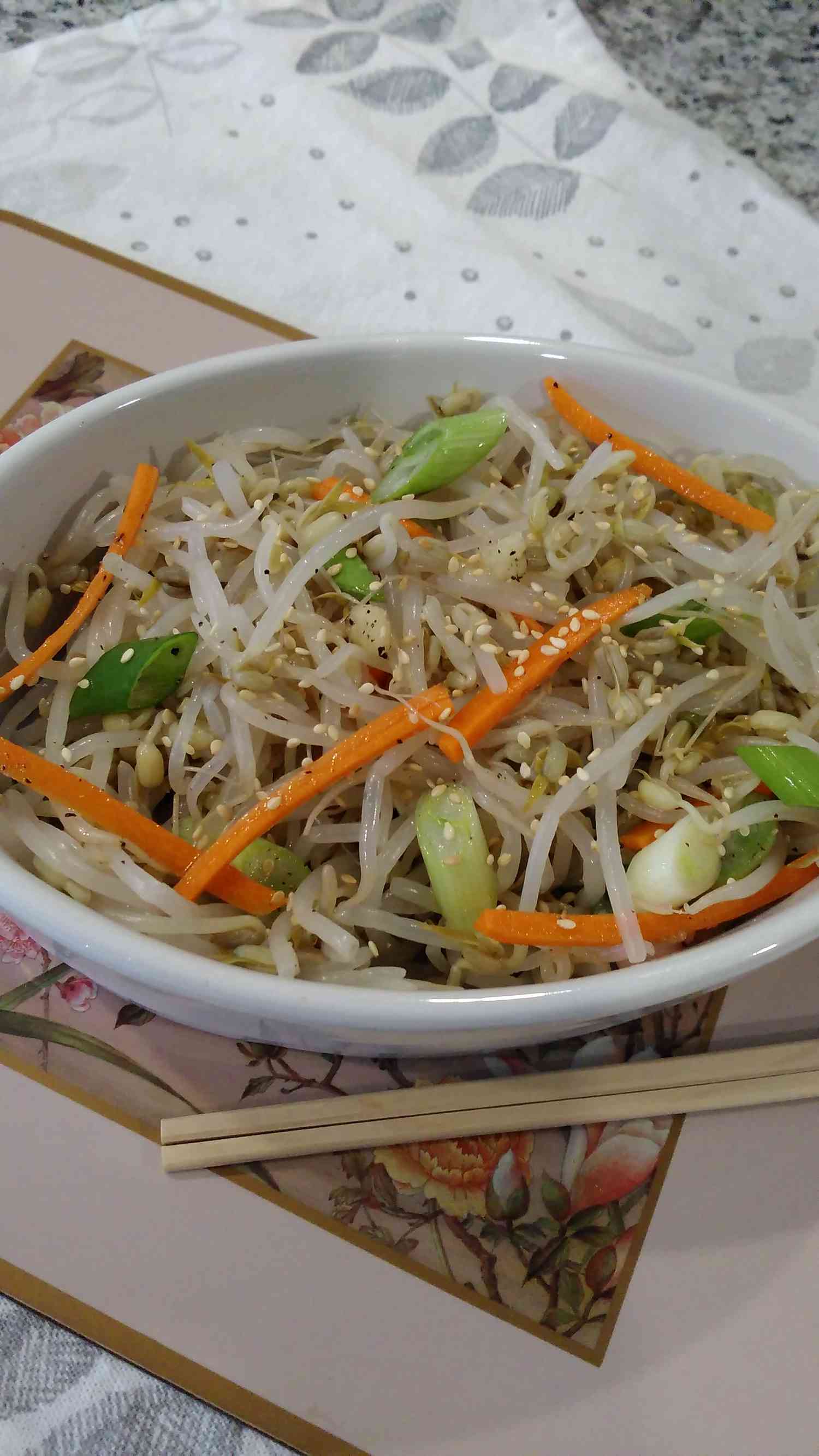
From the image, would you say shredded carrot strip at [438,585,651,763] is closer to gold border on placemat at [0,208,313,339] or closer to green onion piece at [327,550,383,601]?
green onion piece at [327,550,383,601]

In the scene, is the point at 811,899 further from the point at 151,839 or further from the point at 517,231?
the point at 517,231

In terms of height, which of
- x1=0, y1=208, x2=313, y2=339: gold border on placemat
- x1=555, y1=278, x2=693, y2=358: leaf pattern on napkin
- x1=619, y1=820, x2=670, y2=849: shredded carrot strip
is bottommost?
x1=619, y1=820, x2=670, y2=849: shredded carrot strip

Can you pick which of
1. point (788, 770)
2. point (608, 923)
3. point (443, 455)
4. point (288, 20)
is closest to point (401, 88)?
point (288, 20)

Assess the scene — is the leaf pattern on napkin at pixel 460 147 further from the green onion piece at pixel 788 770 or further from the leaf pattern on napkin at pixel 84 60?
the green onion piece at pixel 788 770

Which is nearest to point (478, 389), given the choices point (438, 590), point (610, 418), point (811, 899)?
point (610, 418)

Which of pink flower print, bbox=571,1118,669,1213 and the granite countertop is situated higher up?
the granite countertop

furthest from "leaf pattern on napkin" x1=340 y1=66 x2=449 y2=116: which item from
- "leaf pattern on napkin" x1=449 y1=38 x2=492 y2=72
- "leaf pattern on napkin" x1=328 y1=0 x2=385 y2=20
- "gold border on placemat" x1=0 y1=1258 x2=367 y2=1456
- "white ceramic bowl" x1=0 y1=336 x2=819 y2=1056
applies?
"gold border on placemat" x1=0 y1=1258 x2=367 y2=1456

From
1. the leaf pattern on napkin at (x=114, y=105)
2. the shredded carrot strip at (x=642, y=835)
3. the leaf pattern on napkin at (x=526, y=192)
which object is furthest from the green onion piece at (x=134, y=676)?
the leaf pattern on napkin at (x=114, y=105)
